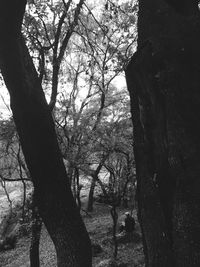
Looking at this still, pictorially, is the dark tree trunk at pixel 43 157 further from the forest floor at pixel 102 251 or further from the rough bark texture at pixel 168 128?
the forest floor at pixel 102 251

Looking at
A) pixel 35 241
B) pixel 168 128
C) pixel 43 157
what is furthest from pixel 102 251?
pixel 168 128

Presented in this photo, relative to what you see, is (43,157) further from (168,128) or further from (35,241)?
(35,241)

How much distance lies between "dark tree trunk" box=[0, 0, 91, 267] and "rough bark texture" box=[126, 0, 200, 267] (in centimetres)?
110

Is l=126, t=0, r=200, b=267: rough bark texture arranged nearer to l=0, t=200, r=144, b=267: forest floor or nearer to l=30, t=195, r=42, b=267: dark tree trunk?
l=30, t=195, r=42, b=267: dark tree trunk

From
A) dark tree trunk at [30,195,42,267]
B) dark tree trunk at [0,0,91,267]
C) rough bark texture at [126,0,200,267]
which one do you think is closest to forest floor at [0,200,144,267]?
dark tree trunk at [30,195,42,267]

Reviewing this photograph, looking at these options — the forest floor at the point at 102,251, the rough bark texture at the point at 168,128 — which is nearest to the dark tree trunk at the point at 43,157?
the rough bark texture at the point at 168,128

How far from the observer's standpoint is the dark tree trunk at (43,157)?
3.91m

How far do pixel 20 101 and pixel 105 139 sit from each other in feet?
27.4

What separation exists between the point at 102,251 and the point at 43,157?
383 inches

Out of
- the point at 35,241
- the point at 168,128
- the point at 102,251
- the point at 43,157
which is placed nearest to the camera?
the point at 168,128

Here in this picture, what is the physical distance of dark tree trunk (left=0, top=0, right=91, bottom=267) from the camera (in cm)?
391

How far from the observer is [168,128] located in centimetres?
295

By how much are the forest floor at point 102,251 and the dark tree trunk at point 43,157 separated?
20.3 feet

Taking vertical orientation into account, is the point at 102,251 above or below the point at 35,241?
below
